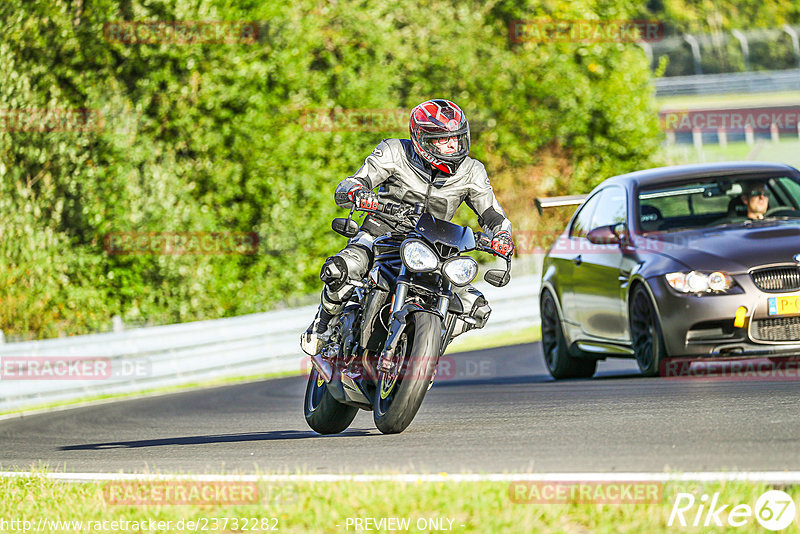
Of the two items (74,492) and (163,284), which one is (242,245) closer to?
(163,284)

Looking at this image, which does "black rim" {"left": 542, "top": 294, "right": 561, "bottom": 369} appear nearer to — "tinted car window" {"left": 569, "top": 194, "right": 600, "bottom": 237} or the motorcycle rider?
"tinted car window" {"left": 569, "top": 194, "right": 600, "bottom": 237}

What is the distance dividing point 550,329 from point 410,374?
5.09 metres

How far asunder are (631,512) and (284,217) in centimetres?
2253

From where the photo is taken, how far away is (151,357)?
57.4ft

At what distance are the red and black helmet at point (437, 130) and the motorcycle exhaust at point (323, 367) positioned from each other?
4.57 feet

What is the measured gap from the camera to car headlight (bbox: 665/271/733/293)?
934cm

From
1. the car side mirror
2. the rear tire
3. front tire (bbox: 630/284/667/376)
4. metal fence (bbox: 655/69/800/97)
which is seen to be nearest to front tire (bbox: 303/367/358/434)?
front tire (bbox: 630/284/667/376)

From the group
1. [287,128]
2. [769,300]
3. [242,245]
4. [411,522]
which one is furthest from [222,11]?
[411,522]

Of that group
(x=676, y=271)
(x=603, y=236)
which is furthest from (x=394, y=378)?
(x=603, y=236)

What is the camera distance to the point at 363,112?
97.9 ft

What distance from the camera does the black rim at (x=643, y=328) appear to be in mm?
9836

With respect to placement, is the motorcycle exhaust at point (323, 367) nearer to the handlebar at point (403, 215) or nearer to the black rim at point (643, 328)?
the handlebar at point (403, 215)

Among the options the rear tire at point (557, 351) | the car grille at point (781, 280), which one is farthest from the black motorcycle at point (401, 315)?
the rear tire at point (557, 351)

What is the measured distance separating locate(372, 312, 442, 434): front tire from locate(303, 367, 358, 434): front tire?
2.81ft
